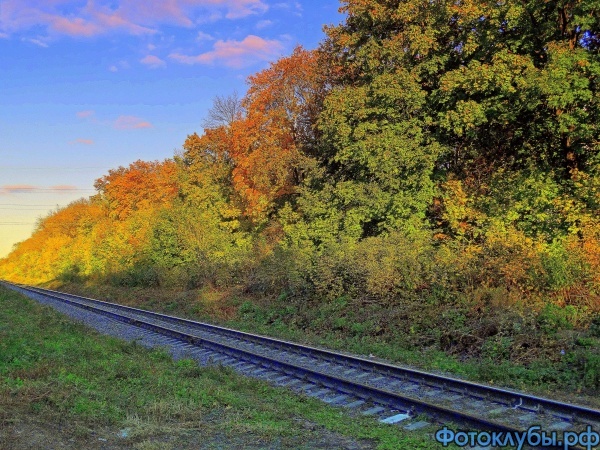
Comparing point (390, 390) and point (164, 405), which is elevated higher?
point (164, 405)

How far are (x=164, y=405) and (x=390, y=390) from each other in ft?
13.9

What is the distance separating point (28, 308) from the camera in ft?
90.0

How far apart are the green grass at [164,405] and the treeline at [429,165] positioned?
7486 millimetres

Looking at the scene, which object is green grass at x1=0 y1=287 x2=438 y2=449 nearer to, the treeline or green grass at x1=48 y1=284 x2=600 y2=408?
green grass at x1=48 y1=284 x2=600 y2=408

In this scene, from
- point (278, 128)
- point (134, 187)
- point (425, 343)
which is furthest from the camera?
point (134, 187)

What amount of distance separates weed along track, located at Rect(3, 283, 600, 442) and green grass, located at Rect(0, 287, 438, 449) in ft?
1.99

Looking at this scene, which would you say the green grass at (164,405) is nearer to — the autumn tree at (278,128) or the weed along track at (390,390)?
the weed along track at (390,390)

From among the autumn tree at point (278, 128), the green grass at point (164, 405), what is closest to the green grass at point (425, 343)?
the green grass at point (164, 405)

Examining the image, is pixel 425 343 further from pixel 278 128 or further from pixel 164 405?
pixel 278 128

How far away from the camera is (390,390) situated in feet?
30.1

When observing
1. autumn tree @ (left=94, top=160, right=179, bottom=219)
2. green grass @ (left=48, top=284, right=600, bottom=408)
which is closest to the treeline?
green grass @ (left=48, top=284, right=600, bottom=408)

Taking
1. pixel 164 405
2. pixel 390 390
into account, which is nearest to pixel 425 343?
pixel 390 390

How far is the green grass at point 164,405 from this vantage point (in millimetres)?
6516

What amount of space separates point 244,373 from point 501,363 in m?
6.03
